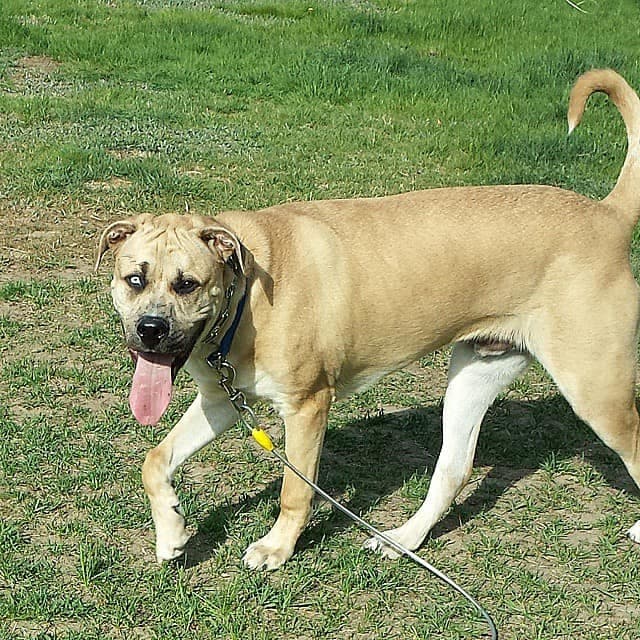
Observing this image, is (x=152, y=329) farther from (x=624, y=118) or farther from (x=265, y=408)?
(x=624, y=118)

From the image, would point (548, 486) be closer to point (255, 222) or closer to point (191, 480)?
point (191, 480)

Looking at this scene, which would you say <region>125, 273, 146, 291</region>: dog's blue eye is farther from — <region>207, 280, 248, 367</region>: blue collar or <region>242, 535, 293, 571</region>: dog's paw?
<region>242, 535, 293, 571</region>: dog's paw

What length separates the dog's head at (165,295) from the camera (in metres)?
3.60

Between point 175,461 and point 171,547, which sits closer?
point 171,547

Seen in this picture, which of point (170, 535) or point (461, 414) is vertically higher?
point (461, 414)

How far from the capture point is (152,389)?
145 inches

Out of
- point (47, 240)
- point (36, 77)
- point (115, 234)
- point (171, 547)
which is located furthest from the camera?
point (36, 77)

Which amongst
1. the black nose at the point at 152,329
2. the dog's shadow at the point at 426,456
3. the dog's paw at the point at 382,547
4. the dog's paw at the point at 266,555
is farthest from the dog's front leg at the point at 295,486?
the black nose at the point at 152,329

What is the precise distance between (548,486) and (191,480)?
164 cm

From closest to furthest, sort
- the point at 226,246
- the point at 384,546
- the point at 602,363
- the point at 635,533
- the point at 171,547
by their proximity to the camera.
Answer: the point at 226,246 → the point at 171,547 → the point at 602,363 → the point at 384,546 → the point at 635,533

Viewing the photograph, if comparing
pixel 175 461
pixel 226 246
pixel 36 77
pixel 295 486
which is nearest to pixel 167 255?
pixel 226 246

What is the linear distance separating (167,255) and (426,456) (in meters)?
2.05

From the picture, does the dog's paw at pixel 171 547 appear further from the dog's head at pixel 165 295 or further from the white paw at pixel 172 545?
the dog's head at pixel 165 295

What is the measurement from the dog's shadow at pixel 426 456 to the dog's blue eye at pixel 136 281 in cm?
120
